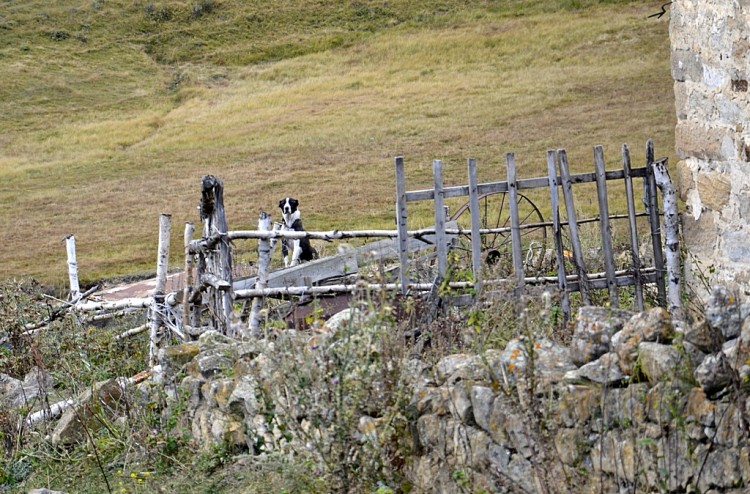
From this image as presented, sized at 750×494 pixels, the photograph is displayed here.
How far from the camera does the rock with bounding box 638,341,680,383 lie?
12.2 ft

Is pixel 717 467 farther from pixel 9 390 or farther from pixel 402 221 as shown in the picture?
pixel 9 390

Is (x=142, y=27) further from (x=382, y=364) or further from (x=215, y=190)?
(x=382, y=364)

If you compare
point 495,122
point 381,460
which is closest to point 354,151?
point 495,122

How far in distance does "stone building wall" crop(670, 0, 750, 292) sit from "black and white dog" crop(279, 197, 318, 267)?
719cm

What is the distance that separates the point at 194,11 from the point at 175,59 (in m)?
7.59

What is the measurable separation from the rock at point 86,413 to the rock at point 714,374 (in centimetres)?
401

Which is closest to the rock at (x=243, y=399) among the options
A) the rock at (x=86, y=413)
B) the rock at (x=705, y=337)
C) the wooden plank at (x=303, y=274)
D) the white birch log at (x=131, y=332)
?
the rock at (x=86, y=413)

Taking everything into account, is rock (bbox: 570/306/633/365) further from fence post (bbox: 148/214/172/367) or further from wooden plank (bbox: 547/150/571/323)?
fence post (bbox: 148/214/172/367)

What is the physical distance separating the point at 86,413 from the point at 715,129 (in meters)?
4.31

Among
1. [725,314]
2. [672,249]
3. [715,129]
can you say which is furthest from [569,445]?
[672,249]

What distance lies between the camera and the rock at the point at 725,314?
3676mm

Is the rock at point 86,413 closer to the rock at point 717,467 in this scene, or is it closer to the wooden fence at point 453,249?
the wooden fence at point 453,249

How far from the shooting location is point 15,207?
86.4 ft

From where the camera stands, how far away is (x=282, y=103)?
38094 mm
